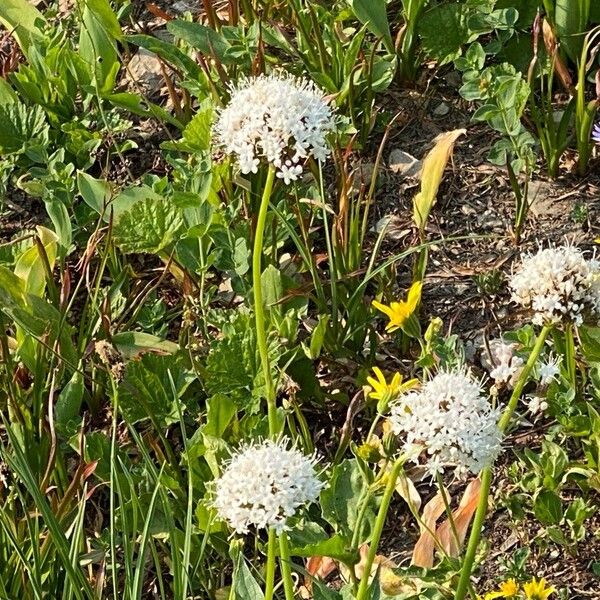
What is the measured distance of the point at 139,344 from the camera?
7.61 ft

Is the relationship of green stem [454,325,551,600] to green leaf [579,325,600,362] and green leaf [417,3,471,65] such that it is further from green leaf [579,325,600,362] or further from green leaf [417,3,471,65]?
green leaf [417,3,471,65]

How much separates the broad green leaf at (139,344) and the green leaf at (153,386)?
3.4 inches

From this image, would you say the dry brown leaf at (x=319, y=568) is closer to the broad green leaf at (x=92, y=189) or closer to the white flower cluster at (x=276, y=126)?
the white flower cluster at (x=276, y=126)

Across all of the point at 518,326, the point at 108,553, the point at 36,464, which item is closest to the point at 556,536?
the point at 518,326

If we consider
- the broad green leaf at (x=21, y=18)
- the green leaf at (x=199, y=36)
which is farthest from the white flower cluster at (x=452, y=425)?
the broad green leaf at (x=21, y=18)

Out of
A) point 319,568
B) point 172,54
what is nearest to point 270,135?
point 319,568

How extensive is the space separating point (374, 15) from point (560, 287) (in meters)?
1.38

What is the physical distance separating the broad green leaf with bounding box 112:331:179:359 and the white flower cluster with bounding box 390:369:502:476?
2.97 feet

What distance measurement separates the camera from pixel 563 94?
107 inches

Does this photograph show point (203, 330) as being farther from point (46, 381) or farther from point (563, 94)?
point (563, 94)

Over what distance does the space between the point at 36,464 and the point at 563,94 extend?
1515 mm

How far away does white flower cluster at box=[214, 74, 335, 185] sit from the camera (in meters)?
1.68

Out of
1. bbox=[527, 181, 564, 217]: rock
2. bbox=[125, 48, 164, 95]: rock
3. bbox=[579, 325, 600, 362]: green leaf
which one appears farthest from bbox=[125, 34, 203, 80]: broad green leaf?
bbox=[579, 325, 600, 362]: green leaf

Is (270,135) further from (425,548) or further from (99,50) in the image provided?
(99,50)
